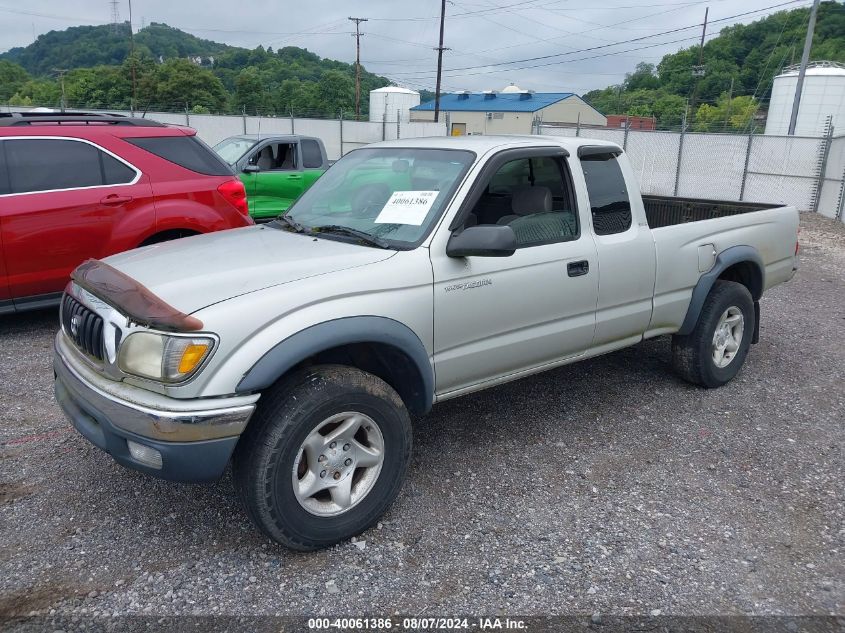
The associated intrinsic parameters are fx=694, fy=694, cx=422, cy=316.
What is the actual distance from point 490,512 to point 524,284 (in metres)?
1.21

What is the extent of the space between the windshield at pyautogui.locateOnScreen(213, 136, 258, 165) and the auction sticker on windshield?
25.4ft

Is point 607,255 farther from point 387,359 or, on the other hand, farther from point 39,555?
point 39,555

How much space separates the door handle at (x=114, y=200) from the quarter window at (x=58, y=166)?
0.15 m

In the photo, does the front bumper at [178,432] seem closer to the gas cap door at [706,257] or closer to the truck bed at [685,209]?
the gas cap door at [706,257]

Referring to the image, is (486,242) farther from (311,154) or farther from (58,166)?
(311,154)

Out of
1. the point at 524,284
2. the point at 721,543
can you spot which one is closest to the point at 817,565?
the point at 721,543

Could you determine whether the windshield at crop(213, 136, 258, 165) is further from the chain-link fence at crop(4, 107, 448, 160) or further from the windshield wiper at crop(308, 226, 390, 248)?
the chain-link fence at crop(4, 107, 448, 160)

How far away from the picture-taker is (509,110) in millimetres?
68375

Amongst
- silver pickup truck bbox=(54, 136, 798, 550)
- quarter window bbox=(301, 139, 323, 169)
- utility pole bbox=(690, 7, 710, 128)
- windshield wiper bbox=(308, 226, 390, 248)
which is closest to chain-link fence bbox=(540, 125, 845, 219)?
quarter window bbox=(301, 139, 323, 169)

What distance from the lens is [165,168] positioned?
21.1 ft

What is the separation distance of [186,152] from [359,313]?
4370mm

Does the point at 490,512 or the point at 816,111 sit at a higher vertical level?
the point at 816,111

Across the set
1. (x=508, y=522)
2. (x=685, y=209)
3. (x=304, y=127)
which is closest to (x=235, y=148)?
(x=685, y=209)

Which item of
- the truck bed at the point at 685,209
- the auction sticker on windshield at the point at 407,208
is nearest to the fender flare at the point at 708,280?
the truck bed at the point at 685,209
